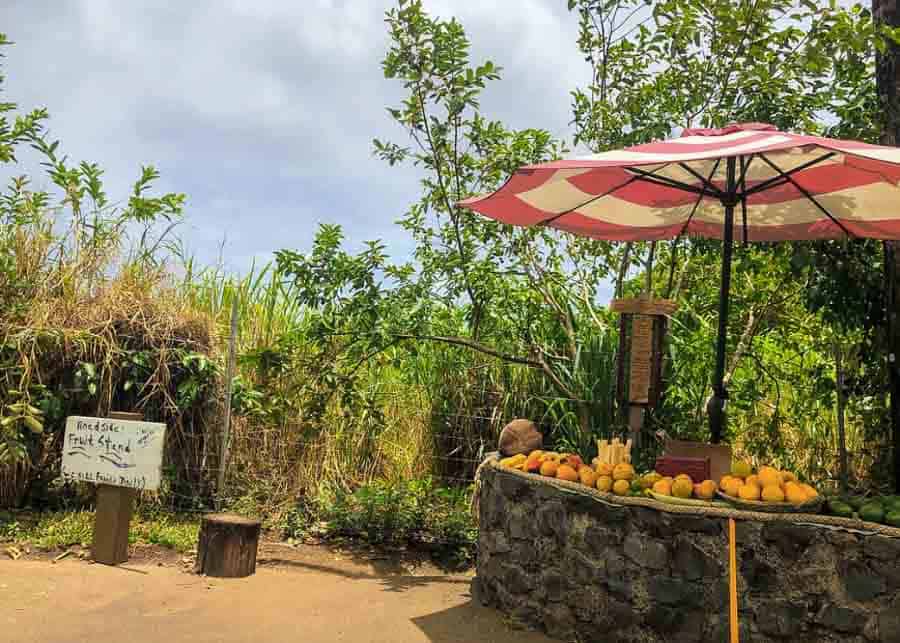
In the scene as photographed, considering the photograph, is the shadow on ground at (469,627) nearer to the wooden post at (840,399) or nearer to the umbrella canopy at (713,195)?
the umbrella canopy at (713,195)

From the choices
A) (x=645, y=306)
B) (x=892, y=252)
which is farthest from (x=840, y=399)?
(x=645, y=306)

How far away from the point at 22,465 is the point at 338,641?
3.66 m

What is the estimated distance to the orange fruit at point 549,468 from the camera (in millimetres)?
4363

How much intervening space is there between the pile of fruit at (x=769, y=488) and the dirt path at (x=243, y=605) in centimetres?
125

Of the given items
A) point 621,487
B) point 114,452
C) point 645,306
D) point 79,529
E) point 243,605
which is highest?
point 645,306

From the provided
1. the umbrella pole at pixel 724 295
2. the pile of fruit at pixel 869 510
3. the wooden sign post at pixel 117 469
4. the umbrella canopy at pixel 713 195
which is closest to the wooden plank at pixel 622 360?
the umbrella pole at pixel 724 295

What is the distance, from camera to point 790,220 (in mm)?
5184

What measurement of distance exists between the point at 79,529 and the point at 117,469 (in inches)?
34.9

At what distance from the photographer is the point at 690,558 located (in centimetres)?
366

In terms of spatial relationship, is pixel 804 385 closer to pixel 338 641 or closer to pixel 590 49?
pixel 590 49

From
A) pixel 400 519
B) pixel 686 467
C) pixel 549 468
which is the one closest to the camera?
pixel 686 467

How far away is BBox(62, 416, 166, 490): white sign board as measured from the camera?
518 centimetres

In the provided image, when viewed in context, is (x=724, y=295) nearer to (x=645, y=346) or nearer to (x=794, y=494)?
(x=645, y=346)

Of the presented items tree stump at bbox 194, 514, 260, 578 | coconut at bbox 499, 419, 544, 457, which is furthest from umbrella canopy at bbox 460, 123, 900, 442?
tree stump at bbox 194, 514, 260, 578
